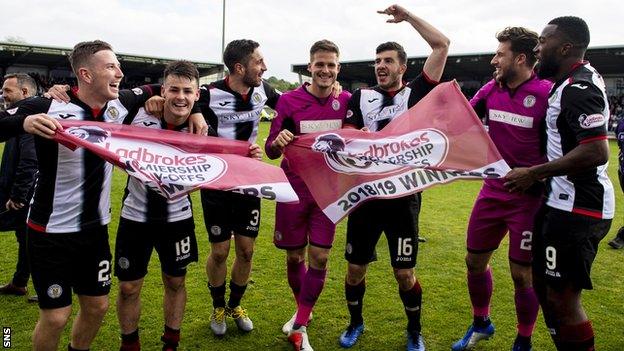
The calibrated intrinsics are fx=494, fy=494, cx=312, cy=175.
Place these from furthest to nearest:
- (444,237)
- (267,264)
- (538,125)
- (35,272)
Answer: (444,237), (267,264), (538,125), (35,272)

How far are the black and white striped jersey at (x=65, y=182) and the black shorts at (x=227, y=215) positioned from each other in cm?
120

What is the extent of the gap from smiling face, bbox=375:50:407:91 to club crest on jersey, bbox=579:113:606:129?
1532 millimetres

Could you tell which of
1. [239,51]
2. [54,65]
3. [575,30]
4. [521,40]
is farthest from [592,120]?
[54,65]

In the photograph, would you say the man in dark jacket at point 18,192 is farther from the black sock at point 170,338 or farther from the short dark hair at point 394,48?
the short dark hair at point 394,48

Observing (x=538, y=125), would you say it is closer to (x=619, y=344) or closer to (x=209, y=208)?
(x=619, y=344)

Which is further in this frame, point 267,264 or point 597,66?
point 597,66

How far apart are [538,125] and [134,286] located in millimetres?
3201

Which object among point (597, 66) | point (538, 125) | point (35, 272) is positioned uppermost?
point (597, 66)

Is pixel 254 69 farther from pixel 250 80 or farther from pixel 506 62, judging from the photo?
pixel 506 62

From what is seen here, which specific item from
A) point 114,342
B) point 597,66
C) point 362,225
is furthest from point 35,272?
point 597,66

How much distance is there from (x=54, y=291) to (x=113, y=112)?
4.04 ft

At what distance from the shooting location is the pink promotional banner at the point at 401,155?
3.55 metres

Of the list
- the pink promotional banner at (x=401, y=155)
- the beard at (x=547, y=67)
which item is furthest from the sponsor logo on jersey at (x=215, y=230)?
the beard at (x=547, y=67)

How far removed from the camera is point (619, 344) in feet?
13.4
